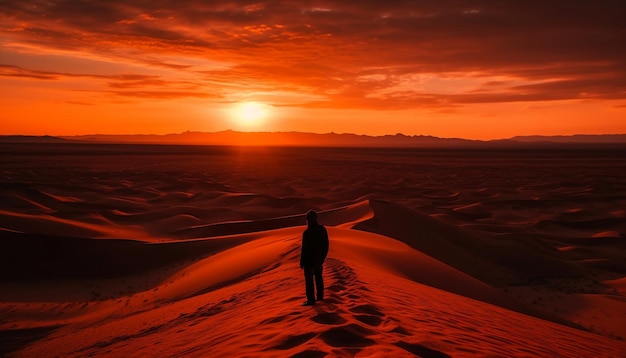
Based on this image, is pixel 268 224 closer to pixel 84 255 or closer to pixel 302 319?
pixel 84 255

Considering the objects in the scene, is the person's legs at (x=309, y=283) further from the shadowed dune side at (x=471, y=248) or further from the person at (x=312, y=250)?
the shadowed dune side at (x=471, y=248)

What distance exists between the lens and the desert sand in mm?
5867

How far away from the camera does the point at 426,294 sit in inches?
336

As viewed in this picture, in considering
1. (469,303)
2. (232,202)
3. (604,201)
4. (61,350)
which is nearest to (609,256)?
(469,303)

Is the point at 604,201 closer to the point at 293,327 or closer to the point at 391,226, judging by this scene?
the point at 391,226

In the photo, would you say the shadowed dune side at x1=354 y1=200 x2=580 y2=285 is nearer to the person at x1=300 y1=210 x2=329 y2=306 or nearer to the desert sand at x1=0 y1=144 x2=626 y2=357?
the desert sand at x1=0 y1=144 x2=626 y2=357

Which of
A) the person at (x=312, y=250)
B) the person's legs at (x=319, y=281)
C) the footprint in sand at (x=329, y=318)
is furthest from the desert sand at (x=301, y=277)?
the person at (x=312, y=250)

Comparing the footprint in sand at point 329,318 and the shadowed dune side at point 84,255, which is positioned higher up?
the footprint in sand at point 329,318

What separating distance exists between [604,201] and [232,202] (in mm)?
23763

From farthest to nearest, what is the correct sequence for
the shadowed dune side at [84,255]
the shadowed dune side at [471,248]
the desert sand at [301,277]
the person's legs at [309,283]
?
the shadowed dune side at [471,248] < the shadowed dune side at [84,255] < the person's legs at [309,283] < the desert sand at [301,277]

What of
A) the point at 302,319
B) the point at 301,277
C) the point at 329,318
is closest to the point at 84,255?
the point at 301,277

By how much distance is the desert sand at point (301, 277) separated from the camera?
→ 5.87 m

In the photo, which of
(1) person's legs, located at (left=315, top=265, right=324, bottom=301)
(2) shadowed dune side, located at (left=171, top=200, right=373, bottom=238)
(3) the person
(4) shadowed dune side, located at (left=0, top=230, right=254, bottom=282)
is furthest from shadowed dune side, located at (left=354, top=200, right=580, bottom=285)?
(3) the person

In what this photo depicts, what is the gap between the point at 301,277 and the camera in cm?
880
